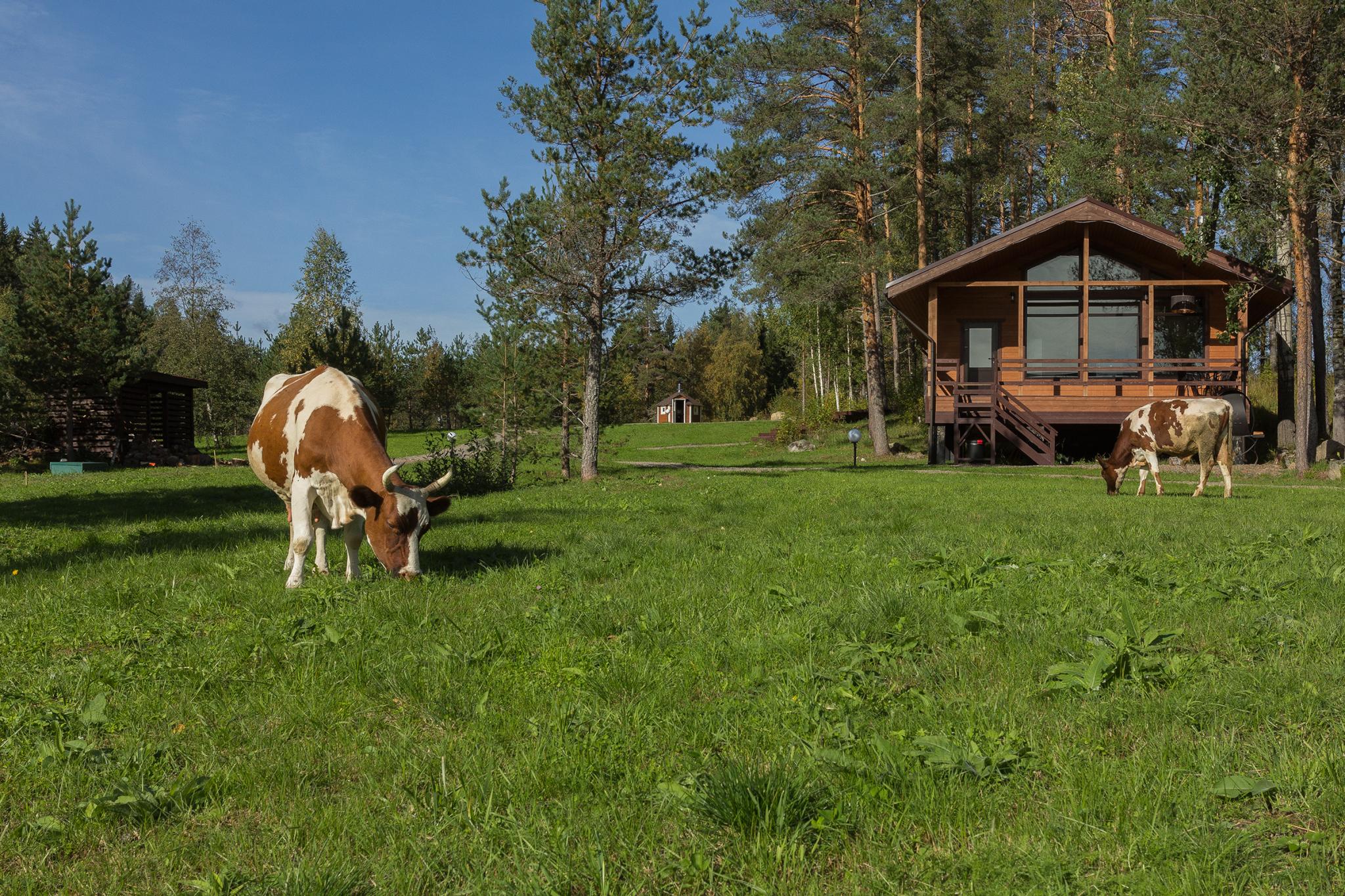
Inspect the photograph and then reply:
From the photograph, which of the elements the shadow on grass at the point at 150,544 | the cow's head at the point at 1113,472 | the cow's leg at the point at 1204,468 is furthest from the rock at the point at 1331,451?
the shadow on grass at the point at 150,544

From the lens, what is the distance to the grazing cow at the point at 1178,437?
1485 cm

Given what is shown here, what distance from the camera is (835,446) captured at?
116 feet

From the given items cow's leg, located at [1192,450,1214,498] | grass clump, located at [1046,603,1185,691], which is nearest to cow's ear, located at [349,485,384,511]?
grass clump, located at [1046,603,1185,691]

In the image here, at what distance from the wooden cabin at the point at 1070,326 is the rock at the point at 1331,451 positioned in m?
1.91

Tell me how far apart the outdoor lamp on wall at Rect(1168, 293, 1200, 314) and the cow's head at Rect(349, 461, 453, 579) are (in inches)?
976

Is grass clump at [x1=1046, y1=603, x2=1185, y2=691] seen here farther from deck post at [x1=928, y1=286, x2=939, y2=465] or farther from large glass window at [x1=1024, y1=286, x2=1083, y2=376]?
large glass window at [x1=1024, y1=286, x2=1083, y2=376]

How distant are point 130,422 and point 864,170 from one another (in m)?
30.5

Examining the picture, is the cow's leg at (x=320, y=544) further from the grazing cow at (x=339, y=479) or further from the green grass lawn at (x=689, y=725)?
the green grass lawn at (x=689, y=725)

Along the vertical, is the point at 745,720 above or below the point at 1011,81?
below

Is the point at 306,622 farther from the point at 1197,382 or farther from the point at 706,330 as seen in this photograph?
the point at 706,330

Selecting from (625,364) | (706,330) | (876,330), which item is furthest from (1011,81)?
(706,330)

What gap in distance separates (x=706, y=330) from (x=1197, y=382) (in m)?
89.1

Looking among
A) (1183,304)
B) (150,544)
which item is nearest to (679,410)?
(1183,304)

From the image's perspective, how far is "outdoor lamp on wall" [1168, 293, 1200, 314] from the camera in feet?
81.5
